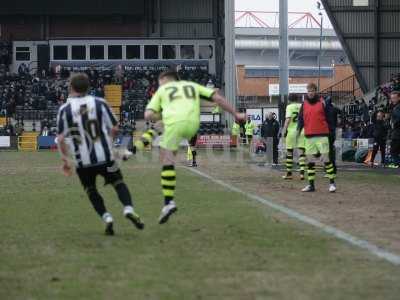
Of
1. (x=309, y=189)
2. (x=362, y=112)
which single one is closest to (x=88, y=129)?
(x=309, y=189)

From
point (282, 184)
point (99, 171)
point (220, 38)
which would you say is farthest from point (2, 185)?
point (220, 38)

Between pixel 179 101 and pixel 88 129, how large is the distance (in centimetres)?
147

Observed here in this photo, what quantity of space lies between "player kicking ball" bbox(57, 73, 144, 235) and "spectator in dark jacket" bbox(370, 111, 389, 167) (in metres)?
16.9

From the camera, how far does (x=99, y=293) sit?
5879 mm

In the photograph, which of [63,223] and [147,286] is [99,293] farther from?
[63,223]

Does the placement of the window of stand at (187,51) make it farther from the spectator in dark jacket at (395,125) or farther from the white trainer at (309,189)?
the white trainer at (309,189)

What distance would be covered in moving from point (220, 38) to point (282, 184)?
4597 centimetres

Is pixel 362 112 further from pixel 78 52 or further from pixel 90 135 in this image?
pixel 78 52

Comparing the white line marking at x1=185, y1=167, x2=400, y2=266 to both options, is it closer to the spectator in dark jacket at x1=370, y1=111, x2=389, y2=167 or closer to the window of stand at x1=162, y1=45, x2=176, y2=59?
the spectator in dark jacket at x1=370, y1=111, x2=389, y2=167

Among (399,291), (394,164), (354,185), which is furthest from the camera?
(394,164)

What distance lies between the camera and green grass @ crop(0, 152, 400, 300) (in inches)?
234

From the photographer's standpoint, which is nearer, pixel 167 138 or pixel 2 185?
pixel 167 138

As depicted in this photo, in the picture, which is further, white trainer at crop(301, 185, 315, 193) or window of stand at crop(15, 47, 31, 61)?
window of stand at crop(15, 47, 31, 61)

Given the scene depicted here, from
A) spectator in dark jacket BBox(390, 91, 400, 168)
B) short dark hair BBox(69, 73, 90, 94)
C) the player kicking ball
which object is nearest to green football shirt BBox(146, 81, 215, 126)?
the player kicking ball
